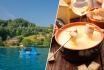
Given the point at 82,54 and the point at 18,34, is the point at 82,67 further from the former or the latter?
the point at 18,34

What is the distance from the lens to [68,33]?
2.91 feet

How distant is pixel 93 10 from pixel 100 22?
7 centimetres

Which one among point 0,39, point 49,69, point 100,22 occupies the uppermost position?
point 100,22

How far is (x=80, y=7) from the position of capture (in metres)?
0.95

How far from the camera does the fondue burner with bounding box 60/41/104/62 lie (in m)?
0.82

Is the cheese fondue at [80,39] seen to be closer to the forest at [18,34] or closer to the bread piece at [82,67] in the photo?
the bread piece at [82,67]

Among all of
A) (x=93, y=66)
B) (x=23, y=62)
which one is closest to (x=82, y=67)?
(x=93, y=66)

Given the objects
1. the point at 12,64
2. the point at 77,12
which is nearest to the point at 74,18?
the point at 77,12

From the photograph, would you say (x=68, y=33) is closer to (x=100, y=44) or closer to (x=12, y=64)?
(x=100, y=44)

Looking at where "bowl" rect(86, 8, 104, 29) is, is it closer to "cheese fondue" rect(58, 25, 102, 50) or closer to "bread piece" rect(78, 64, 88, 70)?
"cheese fondue" rect(58, 25, 102, 50)

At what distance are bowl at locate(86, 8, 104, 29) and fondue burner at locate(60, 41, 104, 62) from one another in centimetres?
8

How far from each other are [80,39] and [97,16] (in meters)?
0.11

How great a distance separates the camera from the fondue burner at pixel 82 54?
2.69 ft

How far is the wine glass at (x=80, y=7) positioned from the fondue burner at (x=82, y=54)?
0.14 metres
